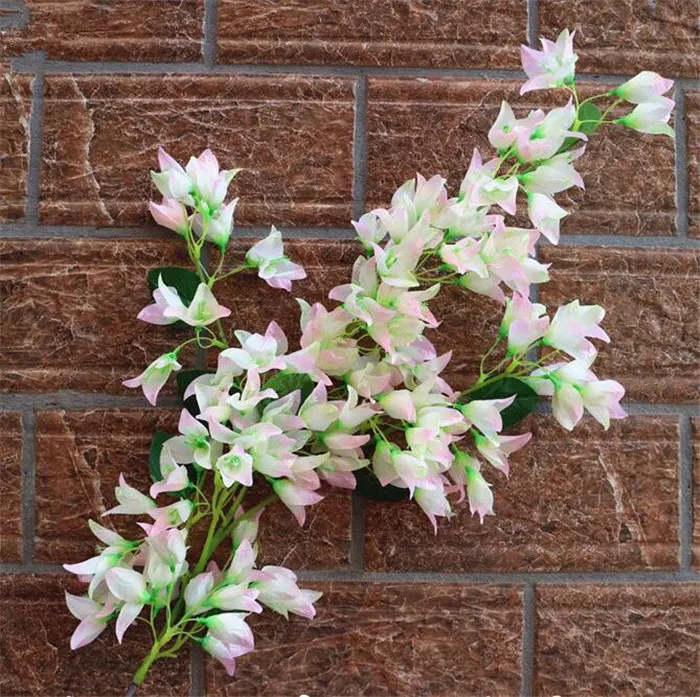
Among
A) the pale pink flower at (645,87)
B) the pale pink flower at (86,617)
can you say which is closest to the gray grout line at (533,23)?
the pale pink flower at (645,87)

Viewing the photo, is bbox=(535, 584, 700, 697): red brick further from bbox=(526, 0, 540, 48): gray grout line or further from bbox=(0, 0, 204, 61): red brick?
bbox=(0, 0, 204, 61): red brick

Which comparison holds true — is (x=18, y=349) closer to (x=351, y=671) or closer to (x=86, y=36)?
(x=86, y=36)

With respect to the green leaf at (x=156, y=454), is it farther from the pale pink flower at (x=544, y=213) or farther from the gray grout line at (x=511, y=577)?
the pale pink flower at (x=544, y=213)

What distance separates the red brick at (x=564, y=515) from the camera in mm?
800

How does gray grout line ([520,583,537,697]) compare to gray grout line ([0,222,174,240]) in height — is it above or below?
below

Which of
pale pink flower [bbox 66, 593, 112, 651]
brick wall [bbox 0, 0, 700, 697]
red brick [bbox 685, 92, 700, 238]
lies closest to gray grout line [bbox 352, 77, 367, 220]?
brick wall [bbox 0, 0, 700, 697]

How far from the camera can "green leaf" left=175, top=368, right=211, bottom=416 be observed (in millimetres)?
767

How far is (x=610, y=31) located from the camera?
838 mm

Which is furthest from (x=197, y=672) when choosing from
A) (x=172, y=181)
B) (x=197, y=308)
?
(x=172, y=181)

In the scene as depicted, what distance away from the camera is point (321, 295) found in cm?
81

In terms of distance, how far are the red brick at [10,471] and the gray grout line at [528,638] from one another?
0.50 m

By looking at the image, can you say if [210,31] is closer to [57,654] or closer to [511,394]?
[511,394]

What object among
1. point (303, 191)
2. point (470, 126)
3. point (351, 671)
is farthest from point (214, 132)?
point (351, 671)

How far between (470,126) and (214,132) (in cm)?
26
